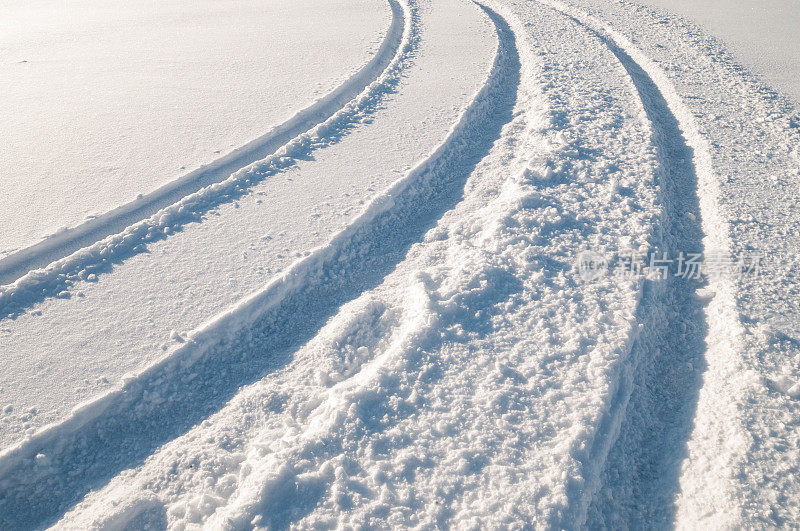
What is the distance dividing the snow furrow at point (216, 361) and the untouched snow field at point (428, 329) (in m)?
0.01

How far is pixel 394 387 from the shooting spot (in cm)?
238

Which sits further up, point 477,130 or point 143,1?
point 143,1

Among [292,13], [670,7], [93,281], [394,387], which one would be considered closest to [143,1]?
[292,13]

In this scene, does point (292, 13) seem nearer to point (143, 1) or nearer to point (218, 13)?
point (218, 13)

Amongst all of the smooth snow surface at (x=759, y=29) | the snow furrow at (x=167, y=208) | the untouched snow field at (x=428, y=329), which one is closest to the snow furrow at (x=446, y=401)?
the untouched snow field at (x=428, y=329)

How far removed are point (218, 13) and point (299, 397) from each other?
299 inches

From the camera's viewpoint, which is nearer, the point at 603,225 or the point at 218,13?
the point at 603,225

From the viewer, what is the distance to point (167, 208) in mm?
3564

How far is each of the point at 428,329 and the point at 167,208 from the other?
7.15 ft

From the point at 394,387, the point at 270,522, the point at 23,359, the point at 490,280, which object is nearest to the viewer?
the point at 270,522

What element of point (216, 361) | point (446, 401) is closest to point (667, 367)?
point (446, 401)

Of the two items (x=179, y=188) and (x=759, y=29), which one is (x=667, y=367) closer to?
(x=179, y=188)

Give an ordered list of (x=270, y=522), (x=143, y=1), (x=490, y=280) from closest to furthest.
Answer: (x=270, y=522)
(x=490, y=280)
(x=143, y=1)

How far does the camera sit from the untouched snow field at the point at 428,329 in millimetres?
2059
